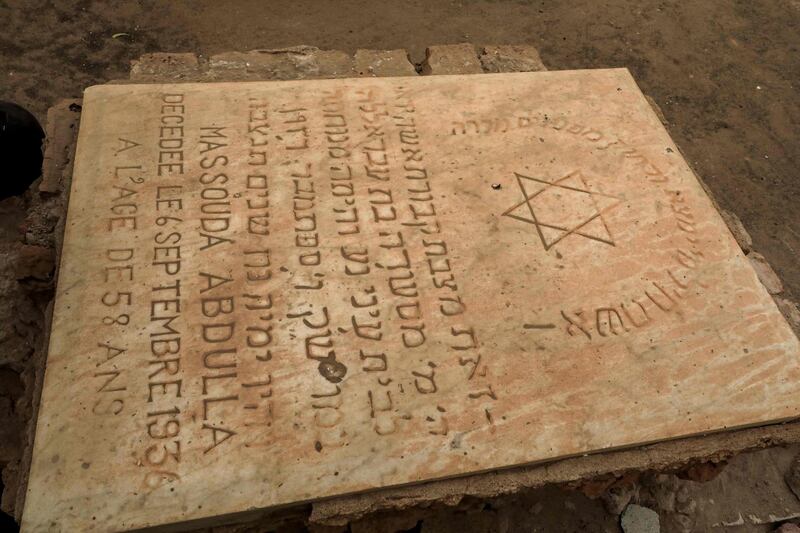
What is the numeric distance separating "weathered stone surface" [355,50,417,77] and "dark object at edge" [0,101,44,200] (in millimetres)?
1896

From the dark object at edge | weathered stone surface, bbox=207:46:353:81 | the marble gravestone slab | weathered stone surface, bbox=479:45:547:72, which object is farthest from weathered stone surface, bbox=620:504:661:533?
the dark object at edge

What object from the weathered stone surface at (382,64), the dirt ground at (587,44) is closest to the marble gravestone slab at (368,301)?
A: the weathered stone surface at (382,64)

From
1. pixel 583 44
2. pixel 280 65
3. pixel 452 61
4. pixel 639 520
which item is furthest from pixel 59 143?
pixel 583 44

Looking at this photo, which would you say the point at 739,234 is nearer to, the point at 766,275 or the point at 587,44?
the point at 766,275

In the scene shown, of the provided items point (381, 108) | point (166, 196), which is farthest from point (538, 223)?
point (166, 196)

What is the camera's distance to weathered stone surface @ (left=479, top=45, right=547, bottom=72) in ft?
14.1

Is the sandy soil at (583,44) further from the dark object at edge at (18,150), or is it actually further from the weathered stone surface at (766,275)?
the dark object at edge at (18,150)

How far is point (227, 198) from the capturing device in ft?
9.91

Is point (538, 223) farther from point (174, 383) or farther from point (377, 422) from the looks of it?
point (174, 383)

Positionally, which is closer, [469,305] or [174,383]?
[174,383]

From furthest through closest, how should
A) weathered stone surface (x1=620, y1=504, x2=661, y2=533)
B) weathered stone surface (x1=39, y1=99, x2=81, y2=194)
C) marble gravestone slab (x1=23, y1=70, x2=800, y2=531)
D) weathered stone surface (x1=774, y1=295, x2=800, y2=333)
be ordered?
weathered stone surface (x1=774, y1=295, x2=800, y2=333) → weathered stone surface (x1=620, y1=504, x2=661, y2=533) → weathered stone surface (x1=39, y1=99, x2=81, y2=194) → marble gravestone slab (x1=23, y1=70, x2=800, y2=531)

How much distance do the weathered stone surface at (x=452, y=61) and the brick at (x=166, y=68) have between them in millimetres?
1382

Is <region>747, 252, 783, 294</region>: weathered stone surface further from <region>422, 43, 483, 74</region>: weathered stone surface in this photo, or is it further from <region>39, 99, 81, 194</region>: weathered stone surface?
<region>39, 99, 81, 194</region>: weathered stone surface

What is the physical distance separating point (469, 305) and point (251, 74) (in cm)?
210
